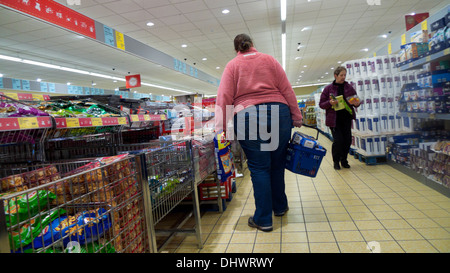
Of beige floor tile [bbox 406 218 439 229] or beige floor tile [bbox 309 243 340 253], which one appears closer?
beige floor tile [bbox 309 243 340 253]

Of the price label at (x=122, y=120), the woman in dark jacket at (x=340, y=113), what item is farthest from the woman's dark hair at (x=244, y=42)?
the woman in dark jacket at (x=340, y=113)

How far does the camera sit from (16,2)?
13.2 ft

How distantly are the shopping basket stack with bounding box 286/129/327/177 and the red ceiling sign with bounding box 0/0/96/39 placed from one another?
4.29 metres

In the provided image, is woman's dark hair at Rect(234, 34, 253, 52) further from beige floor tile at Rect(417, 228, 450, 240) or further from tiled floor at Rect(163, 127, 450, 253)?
beige floor tile at Rect(417, 228, 450, 240)

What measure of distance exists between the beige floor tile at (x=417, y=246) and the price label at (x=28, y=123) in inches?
97.9

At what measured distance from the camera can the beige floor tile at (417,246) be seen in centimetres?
189

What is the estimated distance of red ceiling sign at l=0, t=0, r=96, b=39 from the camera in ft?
13.5

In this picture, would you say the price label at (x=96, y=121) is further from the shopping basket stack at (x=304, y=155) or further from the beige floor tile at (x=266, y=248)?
the shopping basket stack at (x=304, y=155)

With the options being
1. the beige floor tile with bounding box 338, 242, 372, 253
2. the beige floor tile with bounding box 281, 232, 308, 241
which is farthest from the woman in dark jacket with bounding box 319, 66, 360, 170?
the beige floor tile with bounding box 338, 242, 372, 253

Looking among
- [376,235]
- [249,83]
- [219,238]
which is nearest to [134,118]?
[249,83]

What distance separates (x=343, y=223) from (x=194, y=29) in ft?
24.3
